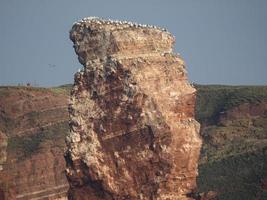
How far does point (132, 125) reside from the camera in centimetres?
3709

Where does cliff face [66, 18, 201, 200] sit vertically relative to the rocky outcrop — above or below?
above

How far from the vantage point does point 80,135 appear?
126 feet

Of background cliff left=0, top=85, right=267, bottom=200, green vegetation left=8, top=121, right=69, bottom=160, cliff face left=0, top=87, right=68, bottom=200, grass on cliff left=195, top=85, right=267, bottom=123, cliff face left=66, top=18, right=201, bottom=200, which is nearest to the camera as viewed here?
cliff face left=66, top=18, right=201, bottom=200

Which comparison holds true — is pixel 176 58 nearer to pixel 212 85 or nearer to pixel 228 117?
pixel 228 117

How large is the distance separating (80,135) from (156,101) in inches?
174

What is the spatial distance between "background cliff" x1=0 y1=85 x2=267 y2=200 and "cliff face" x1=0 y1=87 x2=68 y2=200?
112mm

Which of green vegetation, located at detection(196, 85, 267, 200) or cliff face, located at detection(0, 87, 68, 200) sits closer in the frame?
green vegetation, located at detection(196, 85, 267, 200)

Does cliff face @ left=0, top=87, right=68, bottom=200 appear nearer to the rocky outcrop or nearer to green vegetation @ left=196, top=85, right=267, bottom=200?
the rocky outcrop

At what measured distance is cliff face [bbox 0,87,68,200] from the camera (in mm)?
77312

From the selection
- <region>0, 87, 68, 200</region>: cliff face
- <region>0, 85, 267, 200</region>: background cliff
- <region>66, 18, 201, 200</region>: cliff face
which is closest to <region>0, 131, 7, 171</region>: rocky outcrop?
<region>0, 87, 68, 200</region>: cliff face

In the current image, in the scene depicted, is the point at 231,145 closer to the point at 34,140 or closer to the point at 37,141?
the point at 37,141

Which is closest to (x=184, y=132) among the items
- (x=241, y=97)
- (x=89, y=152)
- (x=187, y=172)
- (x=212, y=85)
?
(x=187, y=172)

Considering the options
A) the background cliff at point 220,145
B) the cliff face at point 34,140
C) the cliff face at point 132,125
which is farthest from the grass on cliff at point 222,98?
the cliff face at point 132,125

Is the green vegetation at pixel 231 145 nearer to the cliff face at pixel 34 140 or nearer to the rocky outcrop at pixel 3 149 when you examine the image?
the cliff face at pixel 34 140
